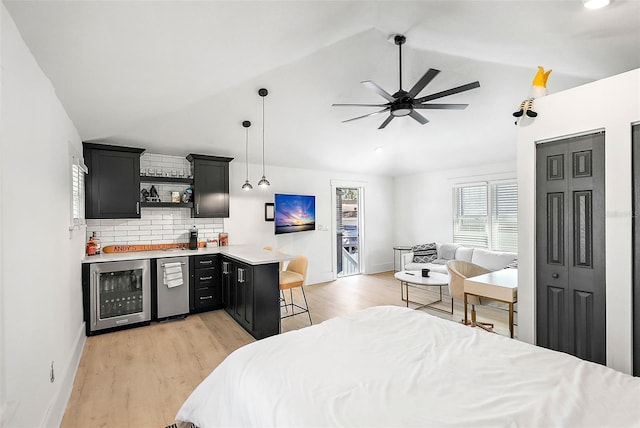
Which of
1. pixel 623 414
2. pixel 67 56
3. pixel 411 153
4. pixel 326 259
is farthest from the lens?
pixel 326 259

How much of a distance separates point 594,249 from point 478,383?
150cm

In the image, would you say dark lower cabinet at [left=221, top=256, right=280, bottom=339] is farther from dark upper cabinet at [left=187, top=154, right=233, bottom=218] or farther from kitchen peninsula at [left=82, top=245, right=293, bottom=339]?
dark upper cabinet at [left=187, top=154, right=233, bottom=218]

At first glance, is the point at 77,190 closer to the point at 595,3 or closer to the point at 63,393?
the point at 63,393

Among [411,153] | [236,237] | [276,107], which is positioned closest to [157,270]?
[236,237]

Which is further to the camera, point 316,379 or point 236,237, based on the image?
point 236,237

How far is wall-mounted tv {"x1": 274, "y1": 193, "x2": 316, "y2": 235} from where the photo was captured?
5578 millimetres

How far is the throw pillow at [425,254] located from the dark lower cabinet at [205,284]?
387cm

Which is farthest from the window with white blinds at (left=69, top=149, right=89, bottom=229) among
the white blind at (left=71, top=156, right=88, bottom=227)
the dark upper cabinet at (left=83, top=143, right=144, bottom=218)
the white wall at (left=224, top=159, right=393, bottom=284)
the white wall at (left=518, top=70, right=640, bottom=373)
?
the white wall at (left=518, top=70, right=640, bottom=373)

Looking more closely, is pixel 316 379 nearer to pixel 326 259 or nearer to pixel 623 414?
pixel 623 414

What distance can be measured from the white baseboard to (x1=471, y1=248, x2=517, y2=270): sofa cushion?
5.66 metres

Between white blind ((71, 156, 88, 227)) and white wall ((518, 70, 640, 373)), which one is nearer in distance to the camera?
white wall ((518, 70, 640, 373))

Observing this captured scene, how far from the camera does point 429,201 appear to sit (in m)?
6.87

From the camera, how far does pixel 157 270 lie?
3941mm

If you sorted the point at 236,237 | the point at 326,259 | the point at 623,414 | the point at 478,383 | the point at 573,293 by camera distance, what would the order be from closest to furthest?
the point at 623,414, the point at 478,383, the point at 573,293, the point at 236,237, the point at 326,259
